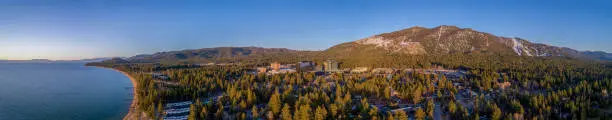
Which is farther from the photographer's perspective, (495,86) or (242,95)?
(495,86)

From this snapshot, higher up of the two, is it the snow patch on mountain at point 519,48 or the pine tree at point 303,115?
the snow patch on mountain at point 519,48

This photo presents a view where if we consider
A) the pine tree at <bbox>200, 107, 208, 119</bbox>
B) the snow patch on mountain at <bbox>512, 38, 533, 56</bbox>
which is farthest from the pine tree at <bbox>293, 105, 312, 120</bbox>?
the snow patch on mountain at <bbox>512, 38, 533, 56</bbox>

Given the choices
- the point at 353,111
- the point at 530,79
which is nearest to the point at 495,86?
the point at 530,79

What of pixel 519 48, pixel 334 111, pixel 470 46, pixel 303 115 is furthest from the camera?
pixel 470 46

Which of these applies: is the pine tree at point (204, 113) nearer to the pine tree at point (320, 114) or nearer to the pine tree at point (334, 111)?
the pine tree at point (320, 114)

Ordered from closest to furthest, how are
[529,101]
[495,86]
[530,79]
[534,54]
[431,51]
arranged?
[529,101], [495,86], [530,79], [534,54], [431,51]

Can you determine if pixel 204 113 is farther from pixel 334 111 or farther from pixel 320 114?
pixel 334 111

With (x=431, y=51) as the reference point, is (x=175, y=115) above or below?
below

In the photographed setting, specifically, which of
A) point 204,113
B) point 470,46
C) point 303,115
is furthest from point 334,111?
point 470,46

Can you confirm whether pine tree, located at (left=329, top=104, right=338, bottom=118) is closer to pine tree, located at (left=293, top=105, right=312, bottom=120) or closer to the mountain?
pine tree, located at (left=293, top=105, right=312, bottom=120)

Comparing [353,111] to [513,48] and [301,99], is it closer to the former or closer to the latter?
[301,99]

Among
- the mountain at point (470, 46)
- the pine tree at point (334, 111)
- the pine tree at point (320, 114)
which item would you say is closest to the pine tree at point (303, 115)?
the pine tree at point (320, 114)
